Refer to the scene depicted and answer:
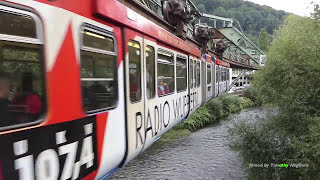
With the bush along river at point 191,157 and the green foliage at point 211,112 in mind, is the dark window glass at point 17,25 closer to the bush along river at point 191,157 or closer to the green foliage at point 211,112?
the bush along river at point 191,157

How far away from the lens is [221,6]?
149 ft

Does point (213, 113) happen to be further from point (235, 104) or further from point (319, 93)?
point (319, 93)

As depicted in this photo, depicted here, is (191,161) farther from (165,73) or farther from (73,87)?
(73,87)

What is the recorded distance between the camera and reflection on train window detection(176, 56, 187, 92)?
7.36 m

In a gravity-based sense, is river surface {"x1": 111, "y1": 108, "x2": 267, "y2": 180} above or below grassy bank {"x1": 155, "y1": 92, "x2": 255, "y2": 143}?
below

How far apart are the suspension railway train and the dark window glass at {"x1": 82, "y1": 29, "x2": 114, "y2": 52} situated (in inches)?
0.4

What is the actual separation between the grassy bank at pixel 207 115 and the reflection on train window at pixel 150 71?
9.07 metres

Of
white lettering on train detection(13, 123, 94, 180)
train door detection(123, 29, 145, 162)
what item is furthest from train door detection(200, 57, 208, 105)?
white lettering on train detection(13, 123, 94, 180)

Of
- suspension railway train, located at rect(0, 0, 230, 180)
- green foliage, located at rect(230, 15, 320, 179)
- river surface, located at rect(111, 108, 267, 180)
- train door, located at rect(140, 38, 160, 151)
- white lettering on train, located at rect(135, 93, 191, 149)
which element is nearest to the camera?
suspension railway train, located at rect(0, 0, 230, 180)

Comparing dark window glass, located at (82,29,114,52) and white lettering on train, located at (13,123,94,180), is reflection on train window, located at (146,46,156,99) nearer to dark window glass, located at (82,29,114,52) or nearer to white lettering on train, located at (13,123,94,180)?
dark window glass, located at (82,29,114,52)

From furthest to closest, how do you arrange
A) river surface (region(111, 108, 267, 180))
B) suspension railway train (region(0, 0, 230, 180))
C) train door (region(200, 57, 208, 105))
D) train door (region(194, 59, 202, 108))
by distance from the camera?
train door (region(200, 57, 208, 105)) → train door (region(194, 59, 202, 108)) → river surface (region(111, 108, 267, 180)) → suspension railway train (region(0, 0, 230, 180))

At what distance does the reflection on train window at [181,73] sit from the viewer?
7359mm

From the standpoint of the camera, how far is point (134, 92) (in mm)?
4324

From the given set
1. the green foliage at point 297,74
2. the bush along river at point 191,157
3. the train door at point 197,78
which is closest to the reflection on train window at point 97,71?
the green foliage at point 297,74
